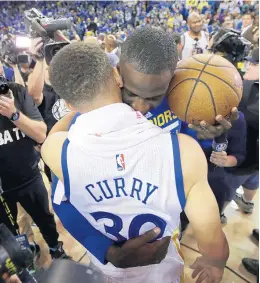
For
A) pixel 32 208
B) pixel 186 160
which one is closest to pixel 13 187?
pixel 32 208

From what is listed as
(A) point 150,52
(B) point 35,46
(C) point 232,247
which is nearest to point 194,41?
(B) point 35,46

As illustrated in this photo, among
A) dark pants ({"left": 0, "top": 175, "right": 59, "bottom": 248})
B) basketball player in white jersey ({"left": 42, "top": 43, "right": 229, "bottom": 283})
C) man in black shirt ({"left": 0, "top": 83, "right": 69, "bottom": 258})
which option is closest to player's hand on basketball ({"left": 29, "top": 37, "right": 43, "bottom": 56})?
man in black shirt ({"left": 0, "top": 83, "right": 69, "bottom": 258})

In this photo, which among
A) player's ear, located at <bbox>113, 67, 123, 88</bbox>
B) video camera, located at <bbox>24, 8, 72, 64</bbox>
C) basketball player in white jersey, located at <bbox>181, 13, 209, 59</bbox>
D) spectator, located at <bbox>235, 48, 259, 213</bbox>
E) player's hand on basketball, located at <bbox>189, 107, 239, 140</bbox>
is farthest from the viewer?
basketball player in white jersey, located at <bbox>181, 13, 209, 59</bbox>

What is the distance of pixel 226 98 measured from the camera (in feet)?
4.14

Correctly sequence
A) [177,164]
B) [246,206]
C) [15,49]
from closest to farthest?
[177,164]
[15,49]
[246,206]

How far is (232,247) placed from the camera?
2.54 m

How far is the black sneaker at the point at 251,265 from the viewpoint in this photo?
2288 millimetres

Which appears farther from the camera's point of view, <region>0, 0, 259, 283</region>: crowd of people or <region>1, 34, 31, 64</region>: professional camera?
<region>1, 34, 31, 64</region>: professional camera

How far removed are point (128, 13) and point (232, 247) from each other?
13333 mm

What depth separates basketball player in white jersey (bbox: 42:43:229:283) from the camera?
978mm

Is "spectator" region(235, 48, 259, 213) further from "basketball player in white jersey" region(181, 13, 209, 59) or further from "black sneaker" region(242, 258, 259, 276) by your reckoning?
"basketball player in white jersey" region(181, 13, 209, 59)

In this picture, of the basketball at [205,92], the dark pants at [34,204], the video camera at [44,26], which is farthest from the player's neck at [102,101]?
the video camera at [44,26]

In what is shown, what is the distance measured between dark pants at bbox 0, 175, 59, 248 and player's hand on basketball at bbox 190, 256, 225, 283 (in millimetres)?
1269

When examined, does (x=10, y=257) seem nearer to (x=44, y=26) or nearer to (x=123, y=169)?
(x=123, y=169)
